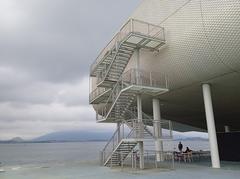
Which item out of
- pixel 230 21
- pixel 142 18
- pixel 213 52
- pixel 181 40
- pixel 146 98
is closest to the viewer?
pixel 230 21

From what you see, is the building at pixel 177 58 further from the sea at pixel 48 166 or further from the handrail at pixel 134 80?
the sea at pixel 48 166

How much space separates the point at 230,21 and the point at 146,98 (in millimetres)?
12884

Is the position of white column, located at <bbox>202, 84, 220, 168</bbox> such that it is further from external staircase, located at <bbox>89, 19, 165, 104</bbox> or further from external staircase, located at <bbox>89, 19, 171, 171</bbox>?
external staircase, located at <bbox>89, 19, 165, 104</bbox>

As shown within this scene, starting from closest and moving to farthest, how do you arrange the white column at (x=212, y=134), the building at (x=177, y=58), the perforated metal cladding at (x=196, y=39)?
1. the perforated metal cladding at (x=196, y=39)
2. the building at (x=177, y=58)
3. the white column at (x=212, y=134)

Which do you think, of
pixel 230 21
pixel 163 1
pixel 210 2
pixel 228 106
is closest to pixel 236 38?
pixel 230 21

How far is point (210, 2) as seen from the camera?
1537cm

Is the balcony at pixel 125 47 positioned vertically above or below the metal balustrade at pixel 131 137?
above

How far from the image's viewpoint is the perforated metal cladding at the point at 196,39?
14.9 m

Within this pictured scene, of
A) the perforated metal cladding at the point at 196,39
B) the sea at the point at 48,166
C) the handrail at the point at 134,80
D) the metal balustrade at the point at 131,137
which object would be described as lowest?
the sea at the point at 48,166

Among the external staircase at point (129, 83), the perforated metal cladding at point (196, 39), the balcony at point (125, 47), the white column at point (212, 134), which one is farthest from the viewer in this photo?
the white column at point (212, 134)

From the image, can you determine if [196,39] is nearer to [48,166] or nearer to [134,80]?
[134,80]

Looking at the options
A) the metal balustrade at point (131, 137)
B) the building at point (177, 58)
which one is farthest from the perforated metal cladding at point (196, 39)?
the metal balustrade at point (131, 137)

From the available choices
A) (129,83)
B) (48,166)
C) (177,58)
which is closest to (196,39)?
(177,58)

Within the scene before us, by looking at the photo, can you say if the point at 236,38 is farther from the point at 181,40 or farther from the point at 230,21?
the point at 181,40
